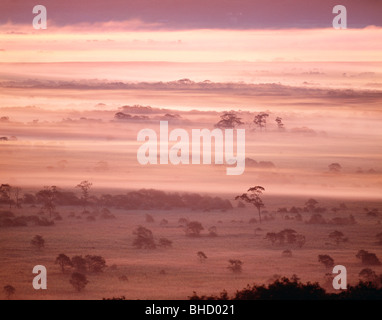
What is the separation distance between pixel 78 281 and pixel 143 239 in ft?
3.95

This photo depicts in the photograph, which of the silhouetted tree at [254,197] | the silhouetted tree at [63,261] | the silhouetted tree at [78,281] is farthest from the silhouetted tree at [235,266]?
the silhouetted tree at [63,261]

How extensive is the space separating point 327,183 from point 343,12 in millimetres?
2813

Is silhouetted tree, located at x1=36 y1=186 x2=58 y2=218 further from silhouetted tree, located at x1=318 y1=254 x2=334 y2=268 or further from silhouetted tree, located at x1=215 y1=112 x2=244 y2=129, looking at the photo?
silhouetted tree, located at x1=318 y1=254 x2=334 y2=268

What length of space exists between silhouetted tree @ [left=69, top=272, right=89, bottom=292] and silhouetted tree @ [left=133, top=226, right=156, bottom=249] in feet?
3.28

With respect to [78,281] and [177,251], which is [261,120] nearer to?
[177,251]

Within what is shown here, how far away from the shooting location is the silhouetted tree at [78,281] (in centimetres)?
1212

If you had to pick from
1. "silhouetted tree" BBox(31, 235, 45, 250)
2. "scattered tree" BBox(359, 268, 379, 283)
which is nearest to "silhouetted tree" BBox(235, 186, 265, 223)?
"scattered tree" BBox(359, 268, 379, 283)

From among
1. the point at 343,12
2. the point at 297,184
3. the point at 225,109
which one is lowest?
the point at 297,184

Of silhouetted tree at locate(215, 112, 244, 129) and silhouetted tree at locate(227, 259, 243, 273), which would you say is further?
silhouetted tree at locate(215, 112, 244, 129)

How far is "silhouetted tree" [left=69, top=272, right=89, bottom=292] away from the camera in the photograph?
39.8ft

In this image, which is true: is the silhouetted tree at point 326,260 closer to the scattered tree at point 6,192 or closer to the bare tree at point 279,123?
the bare tree at point 279,123

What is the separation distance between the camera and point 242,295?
468 inches

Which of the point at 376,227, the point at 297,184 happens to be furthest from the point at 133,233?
the point at 376,227
